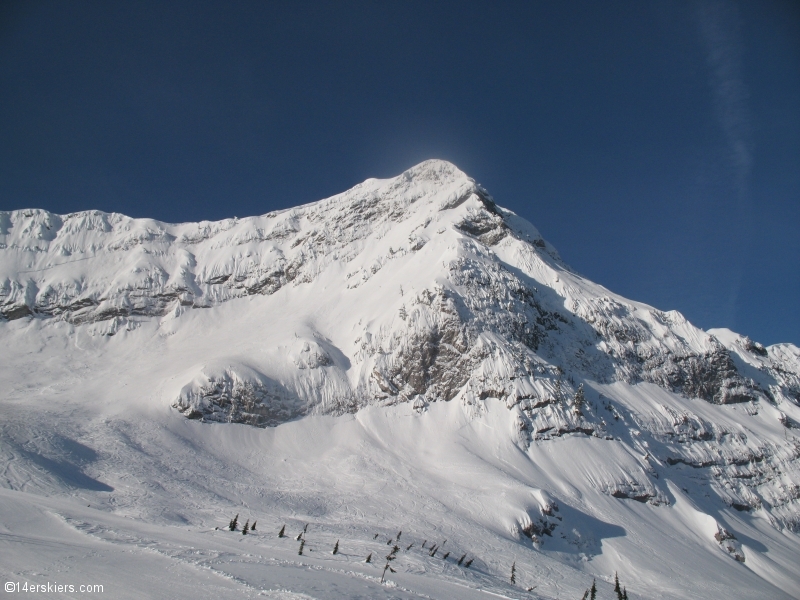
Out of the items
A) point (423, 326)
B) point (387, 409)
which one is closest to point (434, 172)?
point (423, 326)

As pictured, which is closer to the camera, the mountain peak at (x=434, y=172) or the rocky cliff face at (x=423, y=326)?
the rocky cliff face at (x=423, y=326)

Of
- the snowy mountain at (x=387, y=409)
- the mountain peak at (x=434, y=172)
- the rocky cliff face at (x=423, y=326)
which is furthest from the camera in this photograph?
the mountain peak at (x=434, y=172)

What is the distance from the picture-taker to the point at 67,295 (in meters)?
107

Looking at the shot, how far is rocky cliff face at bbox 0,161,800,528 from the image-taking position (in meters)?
75.9

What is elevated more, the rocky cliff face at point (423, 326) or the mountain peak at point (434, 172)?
the mountain peak at point (434, 172)

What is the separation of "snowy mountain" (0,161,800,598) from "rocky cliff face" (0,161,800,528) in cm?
47

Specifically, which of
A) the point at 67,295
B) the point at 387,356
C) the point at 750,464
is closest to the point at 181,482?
the point at 387,356

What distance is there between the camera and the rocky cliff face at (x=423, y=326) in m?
75.9

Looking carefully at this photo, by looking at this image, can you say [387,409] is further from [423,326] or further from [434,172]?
[434,172]

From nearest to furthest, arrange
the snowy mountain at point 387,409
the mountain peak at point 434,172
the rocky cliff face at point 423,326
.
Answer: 1. the snowy mountain at point 387,409
2. the rocky cliff face at point 423,326
3. the mountain peak at point 434,172

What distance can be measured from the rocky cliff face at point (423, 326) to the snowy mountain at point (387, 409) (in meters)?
0.47

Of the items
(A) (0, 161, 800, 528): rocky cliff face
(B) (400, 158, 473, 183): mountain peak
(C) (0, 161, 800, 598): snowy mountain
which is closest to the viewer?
(C) (0, 161, 800, 598): snowy mountain

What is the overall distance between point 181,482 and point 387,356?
3722cm

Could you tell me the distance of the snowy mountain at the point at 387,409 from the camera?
141 feet
